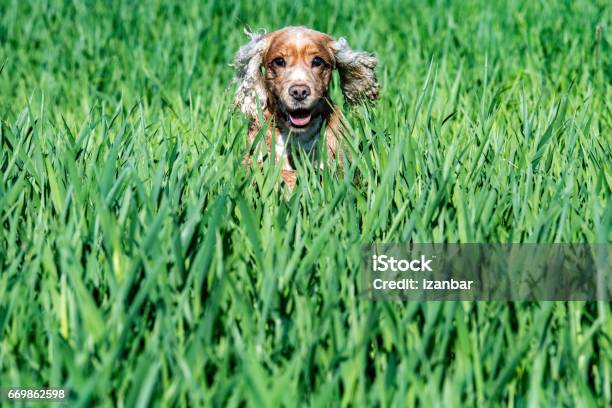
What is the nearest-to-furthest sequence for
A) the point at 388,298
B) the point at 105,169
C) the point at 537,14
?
the point at 388,298 < the point at 105,169 < the point at 537,14

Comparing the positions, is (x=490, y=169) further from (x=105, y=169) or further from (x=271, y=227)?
(x=105, y=169)

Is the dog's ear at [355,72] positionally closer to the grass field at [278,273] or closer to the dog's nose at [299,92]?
the grass field at [278,273]

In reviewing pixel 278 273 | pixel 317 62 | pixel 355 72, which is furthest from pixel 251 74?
pixel 278 273

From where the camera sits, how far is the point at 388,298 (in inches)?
88.0

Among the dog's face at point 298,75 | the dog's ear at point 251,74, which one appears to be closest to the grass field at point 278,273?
the dog's ear at point 251,74

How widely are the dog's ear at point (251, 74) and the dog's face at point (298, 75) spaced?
5 centimetres

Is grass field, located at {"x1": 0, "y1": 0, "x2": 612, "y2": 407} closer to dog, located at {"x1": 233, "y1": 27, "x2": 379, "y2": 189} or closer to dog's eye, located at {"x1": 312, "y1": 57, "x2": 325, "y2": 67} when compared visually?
dog, located at {"x1": 233, "y1": 27, "x2": 379, "y2": 189}

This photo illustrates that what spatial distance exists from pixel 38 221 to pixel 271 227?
25.8 inches

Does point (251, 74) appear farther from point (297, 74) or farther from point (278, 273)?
point (278, 273)

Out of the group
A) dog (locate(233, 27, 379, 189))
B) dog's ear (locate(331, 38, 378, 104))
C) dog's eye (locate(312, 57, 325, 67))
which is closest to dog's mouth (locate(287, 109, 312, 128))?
dog (locate(233, 27, 379, 189))

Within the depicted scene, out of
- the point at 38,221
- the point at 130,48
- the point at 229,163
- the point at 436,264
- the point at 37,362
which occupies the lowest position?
the point at 37,362

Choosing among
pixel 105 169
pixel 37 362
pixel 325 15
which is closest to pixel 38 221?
pixel 105 169

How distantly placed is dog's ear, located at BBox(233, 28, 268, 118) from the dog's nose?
0.42 m

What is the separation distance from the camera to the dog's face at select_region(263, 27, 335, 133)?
385cm
